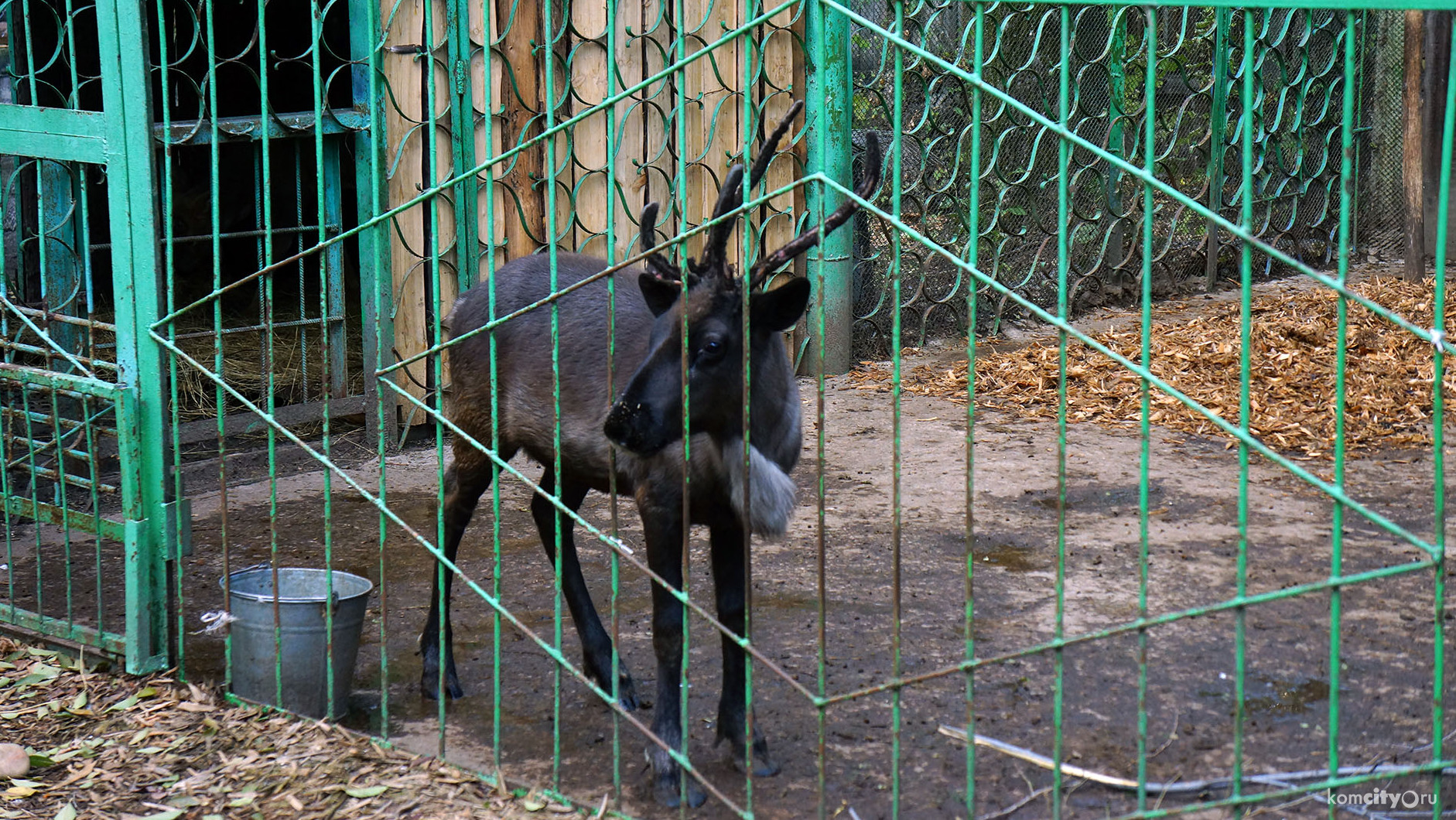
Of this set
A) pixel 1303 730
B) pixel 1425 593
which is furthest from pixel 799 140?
pixel 1303 730

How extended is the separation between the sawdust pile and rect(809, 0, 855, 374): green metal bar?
0.32 m

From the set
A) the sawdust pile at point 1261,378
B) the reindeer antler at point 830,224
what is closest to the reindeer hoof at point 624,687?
the reindeer antler at point 830,224

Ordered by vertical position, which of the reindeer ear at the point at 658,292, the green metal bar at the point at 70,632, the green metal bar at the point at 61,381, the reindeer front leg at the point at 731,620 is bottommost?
the green metal bar at the point at 70,632

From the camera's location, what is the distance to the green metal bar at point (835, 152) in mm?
7754

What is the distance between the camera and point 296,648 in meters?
4.27

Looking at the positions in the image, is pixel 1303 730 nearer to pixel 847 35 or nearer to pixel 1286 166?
pixel 847 35

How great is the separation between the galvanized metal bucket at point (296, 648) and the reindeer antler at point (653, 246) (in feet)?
4.37

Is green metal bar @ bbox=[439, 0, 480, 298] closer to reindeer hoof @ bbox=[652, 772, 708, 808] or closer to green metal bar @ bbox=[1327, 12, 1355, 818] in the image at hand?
reindeer hoof @ bbox=[652, 772, 708, 808]

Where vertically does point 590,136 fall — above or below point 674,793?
above

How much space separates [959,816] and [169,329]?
8.89 feet

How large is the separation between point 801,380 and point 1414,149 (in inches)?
183


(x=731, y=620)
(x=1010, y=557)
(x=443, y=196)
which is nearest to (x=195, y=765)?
(x=731, y=620)

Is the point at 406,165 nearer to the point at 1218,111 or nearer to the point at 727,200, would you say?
the point at 727,200

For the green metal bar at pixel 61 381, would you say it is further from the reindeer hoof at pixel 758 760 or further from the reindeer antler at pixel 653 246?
the reindeer hoof at pixel 758 760
